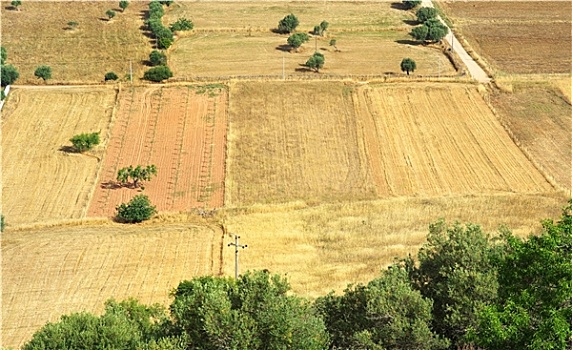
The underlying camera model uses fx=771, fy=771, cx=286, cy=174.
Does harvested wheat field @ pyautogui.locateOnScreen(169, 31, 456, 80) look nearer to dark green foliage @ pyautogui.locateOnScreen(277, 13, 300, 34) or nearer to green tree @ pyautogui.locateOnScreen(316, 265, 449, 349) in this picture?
dark green foliage @ pyautogui.locateOnScreen(277, 13, 300, 34)

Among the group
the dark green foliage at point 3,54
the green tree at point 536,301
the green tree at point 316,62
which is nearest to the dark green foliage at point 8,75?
the dark green foliage at point 3,54

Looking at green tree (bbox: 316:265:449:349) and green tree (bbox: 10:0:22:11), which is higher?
green tree (bbox: 10:0:22:11)

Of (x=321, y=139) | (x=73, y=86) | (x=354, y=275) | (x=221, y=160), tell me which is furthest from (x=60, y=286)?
(x=73, y=86)

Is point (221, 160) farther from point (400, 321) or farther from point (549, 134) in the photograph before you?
point (400, 321)

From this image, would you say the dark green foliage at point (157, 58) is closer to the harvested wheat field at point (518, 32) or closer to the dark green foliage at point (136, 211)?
the dark green foliage at point (136, 211)

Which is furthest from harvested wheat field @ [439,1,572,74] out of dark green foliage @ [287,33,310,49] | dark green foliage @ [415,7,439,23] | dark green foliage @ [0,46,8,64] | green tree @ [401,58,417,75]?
dark green foliage @ [0,46,8,64]

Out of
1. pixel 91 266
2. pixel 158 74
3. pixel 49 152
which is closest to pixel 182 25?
pixel 158 74
